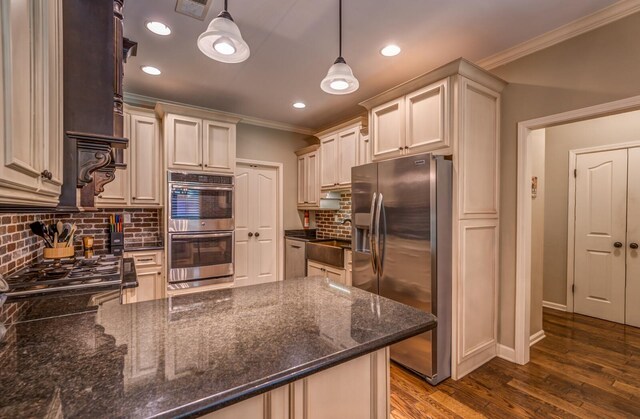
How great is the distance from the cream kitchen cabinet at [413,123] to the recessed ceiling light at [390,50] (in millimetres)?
377

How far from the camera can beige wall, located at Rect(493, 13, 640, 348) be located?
2.04m

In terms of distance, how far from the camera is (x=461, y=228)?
94.0 inches

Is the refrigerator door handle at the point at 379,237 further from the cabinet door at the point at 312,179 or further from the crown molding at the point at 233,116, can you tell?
the crown molding at the point at 233,116

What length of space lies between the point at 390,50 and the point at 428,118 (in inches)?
26.7

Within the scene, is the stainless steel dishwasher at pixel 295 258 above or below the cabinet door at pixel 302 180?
below

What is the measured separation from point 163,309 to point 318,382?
699 millimetres

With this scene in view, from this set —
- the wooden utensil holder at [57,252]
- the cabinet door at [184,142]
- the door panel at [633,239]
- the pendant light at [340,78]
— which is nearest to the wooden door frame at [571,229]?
the door panel at [633,239]

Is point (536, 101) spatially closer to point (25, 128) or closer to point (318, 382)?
point (318, 382)

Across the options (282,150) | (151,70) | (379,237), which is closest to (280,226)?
(282,150)

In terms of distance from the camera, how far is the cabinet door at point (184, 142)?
3369 mm

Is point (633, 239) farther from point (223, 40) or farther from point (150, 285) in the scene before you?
point (150, 285)

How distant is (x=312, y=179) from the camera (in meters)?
4.51

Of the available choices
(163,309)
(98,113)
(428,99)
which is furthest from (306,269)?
(98,113)

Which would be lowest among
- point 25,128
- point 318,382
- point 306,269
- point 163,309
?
point 306,269
